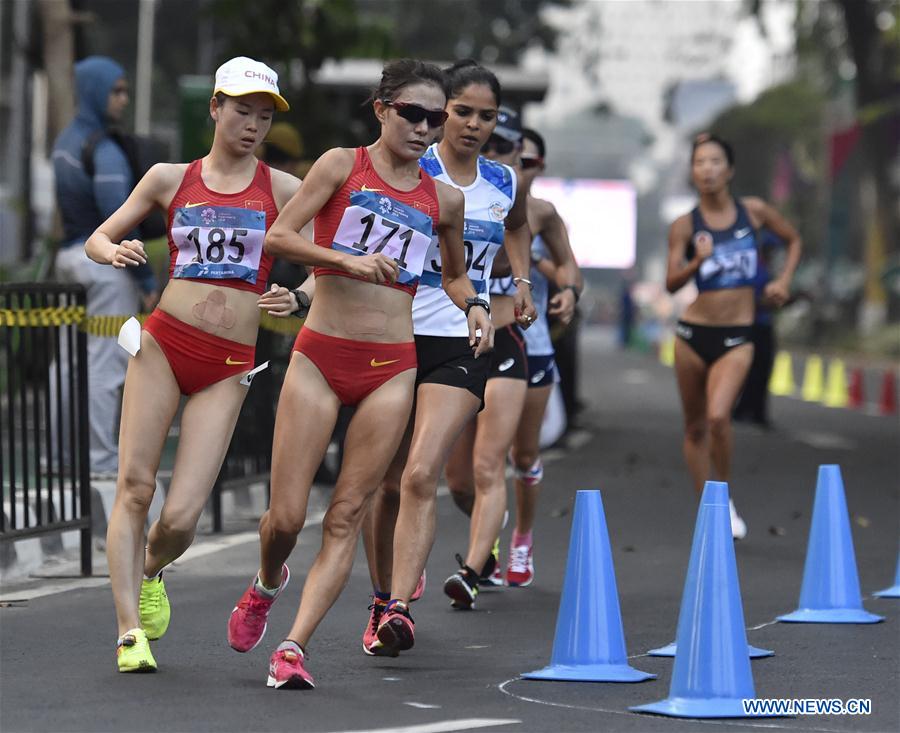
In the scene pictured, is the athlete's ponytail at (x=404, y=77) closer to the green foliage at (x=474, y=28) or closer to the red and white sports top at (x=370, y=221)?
the red and white sports top at (x=370, y=221)

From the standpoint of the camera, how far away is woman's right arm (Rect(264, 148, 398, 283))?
6547 mm

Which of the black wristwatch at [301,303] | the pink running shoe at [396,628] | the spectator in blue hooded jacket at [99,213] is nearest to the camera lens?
the black wristwatch at [301,303]

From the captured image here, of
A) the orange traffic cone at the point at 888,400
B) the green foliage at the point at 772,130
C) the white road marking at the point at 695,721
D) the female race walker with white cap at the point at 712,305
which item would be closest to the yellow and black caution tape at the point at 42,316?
the white road marking at the point at 695,721

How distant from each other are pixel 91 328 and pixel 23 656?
3428mm

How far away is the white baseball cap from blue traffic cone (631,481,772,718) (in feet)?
6.75

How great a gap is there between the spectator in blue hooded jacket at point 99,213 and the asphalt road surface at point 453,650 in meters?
1.01

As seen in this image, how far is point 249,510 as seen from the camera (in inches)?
502

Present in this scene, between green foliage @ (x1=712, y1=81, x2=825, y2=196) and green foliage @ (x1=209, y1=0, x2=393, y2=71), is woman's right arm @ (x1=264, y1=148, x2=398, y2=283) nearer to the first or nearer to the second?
green foliage @ (x1=209, y1=0, x2=393, y2=71)

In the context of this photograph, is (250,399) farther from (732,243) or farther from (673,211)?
(673,211)

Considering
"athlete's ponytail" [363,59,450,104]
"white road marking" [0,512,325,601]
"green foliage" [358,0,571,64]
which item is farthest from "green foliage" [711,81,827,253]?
"athlete's ponytail" [363,59,450,104]

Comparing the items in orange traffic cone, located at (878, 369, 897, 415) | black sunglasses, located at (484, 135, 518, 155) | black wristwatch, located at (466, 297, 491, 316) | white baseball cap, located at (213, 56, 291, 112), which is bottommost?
orange traffic cone, located at (878, 369, 897, 415)

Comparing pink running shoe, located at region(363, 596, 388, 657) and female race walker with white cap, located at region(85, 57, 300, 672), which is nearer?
female race walker with white cap, located at region(85, 57, 300, 672)

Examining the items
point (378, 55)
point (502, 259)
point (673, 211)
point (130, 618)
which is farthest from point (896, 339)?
point (673, 211)

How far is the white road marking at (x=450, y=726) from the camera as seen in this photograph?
5871 millimetres
